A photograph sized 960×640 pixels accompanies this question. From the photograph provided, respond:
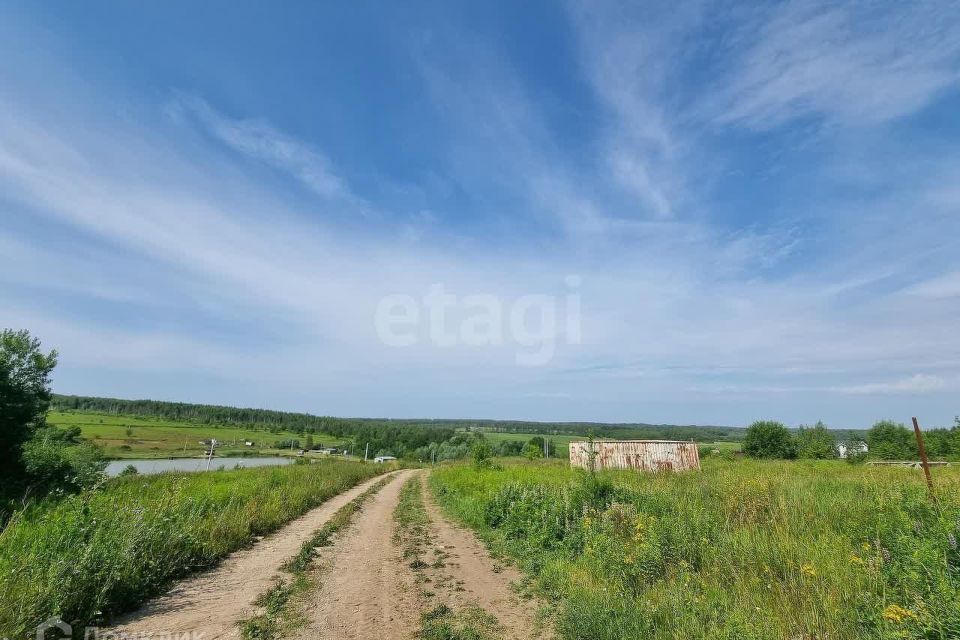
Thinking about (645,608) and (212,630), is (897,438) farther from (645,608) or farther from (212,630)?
(212,630)

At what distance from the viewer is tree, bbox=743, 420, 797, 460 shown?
188 feet

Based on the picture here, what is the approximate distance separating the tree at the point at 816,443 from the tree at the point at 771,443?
59.8 inches

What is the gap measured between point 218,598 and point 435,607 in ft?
11.0

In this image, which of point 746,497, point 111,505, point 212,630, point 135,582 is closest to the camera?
point 212,630

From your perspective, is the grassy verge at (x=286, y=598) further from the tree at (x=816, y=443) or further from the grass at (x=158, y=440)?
the grass at (x=158, y=440)

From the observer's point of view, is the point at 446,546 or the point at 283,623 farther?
the point at 446,546

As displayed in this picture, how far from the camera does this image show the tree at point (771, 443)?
188 feet

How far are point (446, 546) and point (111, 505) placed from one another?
6.99 metres

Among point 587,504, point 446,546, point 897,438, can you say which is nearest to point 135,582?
point 446,546

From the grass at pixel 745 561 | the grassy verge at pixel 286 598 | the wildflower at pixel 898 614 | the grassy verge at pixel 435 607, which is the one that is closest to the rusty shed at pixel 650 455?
the grassy verge at pixel 435 607

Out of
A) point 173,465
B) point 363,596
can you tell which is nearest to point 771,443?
point 363,596

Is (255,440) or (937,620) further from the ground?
(937,620)

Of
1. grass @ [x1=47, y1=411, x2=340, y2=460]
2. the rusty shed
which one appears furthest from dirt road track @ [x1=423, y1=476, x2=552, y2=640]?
grass @ [x1=47, y1=411, x2=340, y2=460]

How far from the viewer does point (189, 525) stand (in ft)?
25.9
